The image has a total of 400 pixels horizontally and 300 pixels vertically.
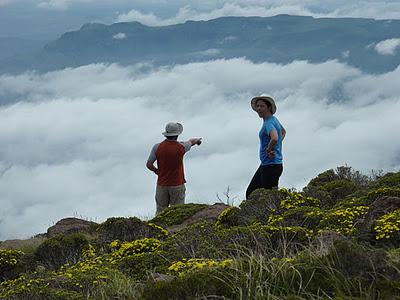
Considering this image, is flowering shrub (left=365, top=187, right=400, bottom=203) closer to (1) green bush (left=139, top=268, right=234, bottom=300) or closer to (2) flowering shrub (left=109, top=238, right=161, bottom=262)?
(2) flowering shrub (left=109, top=238, right=161, bottom=262)

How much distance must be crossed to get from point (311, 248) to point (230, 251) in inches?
34.7

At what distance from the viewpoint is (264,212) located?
7.82 meters

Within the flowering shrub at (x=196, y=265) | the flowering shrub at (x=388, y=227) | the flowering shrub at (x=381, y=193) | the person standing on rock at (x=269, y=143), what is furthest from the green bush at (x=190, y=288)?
the person standing on rock at (x=269, y=143)

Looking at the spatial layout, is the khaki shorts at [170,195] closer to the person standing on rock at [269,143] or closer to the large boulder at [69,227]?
the large boulder at [69,227]

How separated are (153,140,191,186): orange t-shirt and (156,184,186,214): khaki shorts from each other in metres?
0.09

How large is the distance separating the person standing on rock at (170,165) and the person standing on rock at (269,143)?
55.4 inches

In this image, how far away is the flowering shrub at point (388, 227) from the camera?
204 inches

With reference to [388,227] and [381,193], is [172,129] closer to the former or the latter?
[381,193]

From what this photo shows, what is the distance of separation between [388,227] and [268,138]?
4.61 meters

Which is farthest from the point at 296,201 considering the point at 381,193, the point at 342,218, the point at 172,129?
the point at 172,129

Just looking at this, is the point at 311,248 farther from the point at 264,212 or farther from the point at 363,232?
the point at 264,212

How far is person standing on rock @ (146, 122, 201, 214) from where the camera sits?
420 inches

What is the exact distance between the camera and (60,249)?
24.8ft

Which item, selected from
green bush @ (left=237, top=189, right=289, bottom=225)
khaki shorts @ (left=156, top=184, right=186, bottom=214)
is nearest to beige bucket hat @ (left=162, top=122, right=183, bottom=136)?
khaki shorts @ (left=156, top=184, right=186, bottom=214)
